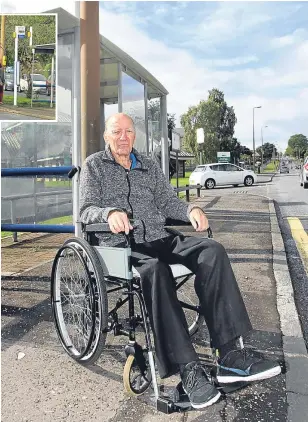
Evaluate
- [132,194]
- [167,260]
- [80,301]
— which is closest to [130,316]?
[167,260]

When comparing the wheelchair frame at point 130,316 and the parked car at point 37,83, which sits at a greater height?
the parked car at point 37,83

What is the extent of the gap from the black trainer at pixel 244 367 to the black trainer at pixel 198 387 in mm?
176

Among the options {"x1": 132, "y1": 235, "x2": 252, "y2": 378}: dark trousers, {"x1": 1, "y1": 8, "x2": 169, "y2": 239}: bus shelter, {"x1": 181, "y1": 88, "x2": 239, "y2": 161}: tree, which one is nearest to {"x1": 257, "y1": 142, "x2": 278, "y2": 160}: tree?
{"x1": 181, "y1": 88, "x2": 239, "y2": 161}: tree

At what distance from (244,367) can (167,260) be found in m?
0.69

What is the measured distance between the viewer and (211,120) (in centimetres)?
5419

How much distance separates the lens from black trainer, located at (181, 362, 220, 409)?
2107 mm

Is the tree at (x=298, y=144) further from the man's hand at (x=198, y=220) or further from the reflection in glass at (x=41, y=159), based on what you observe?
the man's hand at (x=198, y=220)

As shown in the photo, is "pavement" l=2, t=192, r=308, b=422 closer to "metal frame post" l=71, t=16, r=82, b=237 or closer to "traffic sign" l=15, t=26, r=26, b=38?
"metal frame post" l=71, t=16, r=82, b=237

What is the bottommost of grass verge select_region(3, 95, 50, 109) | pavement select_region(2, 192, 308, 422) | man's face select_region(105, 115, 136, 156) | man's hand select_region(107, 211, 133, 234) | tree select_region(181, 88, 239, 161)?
pavement select_region(2, 192, 308, 422)

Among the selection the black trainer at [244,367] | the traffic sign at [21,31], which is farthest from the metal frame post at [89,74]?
the black trainer at [244,367]

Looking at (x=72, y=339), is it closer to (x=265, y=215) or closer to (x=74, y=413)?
(x=74, y=413)

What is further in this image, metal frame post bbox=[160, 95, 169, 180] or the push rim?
metal frame post bbox=[160, 95, 169, 180]

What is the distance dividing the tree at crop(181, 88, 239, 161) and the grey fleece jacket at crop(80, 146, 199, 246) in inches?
A: 1799

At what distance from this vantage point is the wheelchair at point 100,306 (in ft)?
7.57
